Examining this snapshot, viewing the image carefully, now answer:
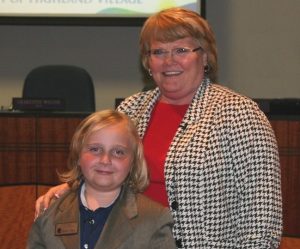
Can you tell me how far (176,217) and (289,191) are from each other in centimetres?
155

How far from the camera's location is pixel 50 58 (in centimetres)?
590

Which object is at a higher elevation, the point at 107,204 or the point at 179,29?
the point at 179,29

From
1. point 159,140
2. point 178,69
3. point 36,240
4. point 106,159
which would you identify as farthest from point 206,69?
point 36,240

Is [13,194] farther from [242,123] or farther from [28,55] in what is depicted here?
[28,55]

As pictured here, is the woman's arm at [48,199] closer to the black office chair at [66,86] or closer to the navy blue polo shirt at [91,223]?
the navy blue polo shirt at [91,223]

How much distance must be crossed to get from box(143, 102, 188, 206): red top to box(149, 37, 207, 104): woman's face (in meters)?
0.05

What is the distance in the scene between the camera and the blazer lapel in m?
2.11

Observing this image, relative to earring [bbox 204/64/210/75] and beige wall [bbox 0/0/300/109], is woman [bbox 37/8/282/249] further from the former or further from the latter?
beige wall [bbox 0/0/300/109]

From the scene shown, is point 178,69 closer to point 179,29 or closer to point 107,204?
point 179,29

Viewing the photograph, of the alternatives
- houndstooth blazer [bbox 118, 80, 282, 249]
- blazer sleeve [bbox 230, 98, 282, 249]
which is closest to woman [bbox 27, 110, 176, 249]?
houndstooth blazer [bbox 118, 80, 282, 249]

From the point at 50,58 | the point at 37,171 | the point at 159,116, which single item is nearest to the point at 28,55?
the point at 50,58

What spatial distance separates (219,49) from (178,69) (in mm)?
3505

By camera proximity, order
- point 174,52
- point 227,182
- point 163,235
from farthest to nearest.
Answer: point 174,52 → point 227,182 → point 163,235

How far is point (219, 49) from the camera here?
19.2 feet
